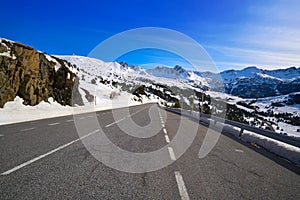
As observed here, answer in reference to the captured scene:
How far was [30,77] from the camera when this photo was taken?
25750 mm

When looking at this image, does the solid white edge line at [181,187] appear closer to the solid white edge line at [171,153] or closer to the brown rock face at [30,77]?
the solid white edge line at [171,153]

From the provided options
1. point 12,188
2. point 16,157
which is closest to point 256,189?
point 12,188

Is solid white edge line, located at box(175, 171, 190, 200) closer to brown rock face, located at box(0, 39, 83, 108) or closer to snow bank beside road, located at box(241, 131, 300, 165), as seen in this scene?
snow bank beside road, located at box(241, 131, 300, 165)

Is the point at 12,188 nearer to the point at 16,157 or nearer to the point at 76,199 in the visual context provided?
the point at 76,199

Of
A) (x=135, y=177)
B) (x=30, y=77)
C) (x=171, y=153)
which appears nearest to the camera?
(x=135, y=177)

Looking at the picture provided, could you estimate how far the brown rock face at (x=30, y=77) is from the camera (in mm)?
22422

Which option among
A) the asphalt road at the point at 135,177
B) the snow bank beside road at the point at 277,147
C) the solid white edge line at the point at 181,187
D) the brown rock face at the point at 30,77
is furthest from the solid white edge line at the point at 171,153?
the brown rock face at the point at 30,77

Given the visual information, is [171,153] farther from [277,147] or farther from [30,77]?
[30,77]

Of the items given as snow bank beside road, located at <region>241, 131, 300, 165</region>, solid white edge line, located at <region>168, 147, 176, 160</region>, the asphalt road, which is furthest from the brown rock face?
snow bank beside road, located at <region>241, 131, 300, 165</region>

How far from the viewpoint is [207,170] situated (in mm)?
5480

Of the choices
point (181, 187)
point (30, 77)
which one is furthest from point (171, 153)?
point (30, 77)

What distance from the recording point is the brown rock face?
2242cm

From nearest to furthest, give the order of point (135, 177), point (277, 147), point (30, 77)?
point (135, 177) < point (277, 147) < point (30, 77)

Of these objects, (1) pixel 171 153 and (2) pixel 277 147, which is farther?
(2) pixel 277 147
